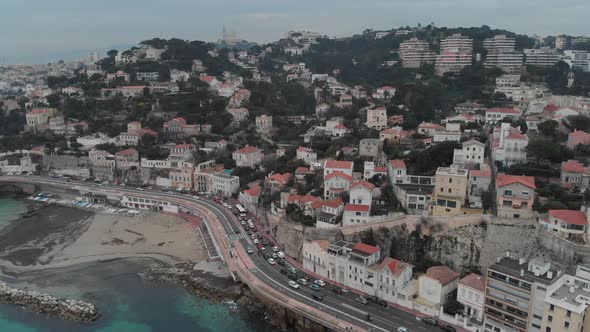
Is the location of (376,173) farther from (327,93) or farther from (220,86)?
(220,86)

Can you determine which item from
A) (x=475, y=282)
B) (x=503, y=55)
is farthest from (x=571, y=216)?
(x=503, y=55)

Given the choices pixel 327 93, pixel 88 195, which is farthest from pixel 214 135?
pixel 327 93

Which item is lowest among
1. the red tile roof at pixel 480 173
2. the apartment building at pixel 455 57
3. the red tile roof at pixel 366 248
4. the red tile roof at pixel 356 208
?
the red tile roof at pixel 366 248

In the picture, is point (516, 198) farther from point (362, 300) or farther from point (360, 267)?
point (362, 300)

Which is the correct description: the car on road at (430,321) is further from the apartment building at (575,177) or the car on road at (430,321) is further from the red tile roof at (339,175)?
the apartment building at (575,177)

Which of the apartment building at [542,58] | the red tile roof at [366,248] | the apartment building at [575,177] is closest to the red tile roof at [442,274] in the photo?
the red tile roof at [366,248]

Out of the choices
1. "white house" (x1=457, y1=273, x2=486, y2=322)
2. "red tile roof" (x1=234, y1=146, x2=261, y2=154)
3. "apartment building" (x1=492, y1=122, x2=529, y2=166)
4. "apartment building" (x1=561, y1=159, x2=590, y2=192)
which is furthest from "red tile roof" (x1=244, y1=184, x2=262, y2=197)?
"apartment building" (x1=561, y1=159, x2=590, y2=192)

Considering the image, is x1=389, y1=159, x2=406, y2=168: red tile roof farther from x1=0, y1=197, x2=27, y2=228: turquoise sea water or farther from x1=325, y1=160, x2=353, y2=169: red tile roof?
x1=0, y1=197, x2=27, y2=228: turquoise sea water
